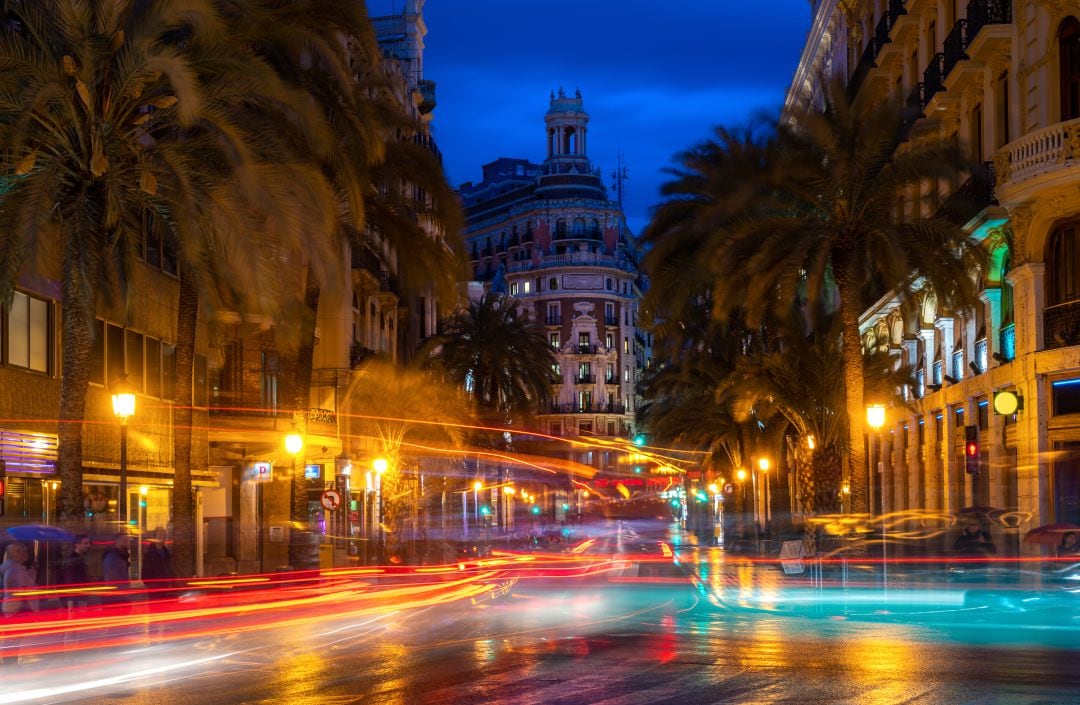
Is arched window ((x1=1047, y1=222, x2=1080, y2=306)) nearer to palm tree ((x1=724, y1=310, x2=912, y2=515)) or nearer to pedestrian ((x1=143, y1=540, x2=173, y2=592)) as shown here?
palm tree ((x1=724, y1=310, x2=912, y2=515))

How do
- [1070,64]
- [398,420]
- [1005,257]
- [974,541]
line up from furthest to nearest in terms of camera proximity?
[398,420] < [1005,257] < [1070,64] < [974,541]

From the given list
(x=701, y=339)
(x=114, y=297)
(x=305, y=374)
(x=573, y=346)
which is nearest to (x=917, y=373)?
(x=701, y=339)

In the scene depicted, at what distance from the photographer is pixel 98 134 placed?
22828 mm

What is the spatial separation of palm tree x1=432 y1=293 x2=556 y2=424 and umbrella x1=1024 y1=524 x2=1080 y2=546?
4554 cm

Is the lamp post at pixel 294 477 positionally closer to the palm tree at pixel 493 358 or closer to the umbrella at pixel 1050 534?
the umbrella at pixel 1050 534

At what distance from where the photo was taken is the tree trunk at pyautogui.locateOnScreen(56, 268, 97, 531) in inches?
920

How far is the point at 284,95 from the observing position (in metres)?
23.1

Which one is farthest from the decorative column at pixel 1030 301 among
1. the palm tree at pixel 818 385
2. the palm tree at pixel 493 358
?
the palm tree at pixel 493 358

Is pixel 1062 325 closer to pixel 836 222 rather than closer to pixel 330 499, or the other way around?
pixel 836 222

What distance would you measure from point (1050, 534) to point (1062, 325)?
23.1 feet

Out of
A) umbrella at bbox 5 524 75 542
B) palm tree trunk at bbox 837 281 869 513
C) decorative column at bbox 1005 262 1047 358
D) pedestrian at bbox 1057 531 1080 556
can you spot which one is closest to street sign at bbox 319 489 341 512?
palm tree trunk at bbox 837 281 869 513

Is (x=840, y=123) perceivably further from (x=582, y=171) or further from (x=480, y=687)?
(x=582, y=171)

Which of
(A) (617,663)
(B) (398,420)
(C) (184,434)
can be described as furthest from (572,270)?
(A) (617,663)

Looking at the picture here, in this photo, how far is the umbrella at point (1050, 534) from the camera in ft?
90.5
